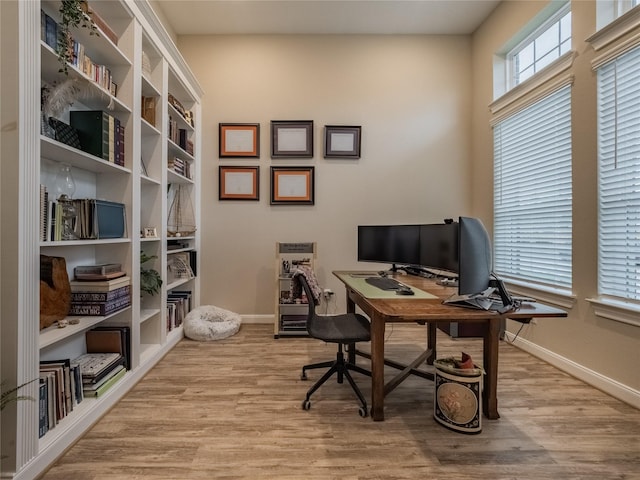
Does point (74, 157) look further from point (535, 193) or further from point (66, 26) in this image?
point (535, 193)

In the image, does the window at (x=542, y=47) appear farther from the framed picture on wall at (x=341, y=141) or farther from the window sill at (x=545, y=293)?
the window sill at (x=545, y=293)

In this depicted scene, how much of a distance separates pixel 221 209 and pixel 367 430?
108 inches

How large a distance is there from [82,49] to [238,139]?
6.06 feet

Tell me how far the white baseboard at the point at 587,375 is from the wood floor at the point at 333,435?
0.17 ft

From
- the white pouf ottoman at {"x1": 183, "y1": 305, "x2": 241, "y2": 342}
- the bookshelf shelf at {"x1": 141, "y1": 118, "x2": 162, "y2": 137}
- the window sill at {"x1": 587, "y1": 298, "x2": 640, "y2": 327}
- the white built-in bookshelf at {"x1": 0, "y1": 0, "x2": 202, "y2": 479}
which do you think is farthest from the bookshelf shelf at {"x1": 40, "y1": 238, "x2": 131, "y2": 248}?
the window sill at {"x1": 587, "y1": 298, "x2": 640, "y2": 327}

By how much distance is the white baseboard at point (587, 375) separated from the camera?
188 centimetres

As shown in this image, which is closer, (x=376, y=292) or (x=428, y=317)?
(x=428, y=317)

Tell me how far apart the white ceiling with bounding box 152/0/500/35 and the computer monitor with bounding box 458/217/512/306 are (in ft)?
9.22

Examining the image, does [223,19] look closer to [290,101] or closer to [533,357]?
[290,101]

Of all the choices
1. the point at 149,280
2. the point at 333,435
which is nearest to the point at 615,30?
the point at 333,435

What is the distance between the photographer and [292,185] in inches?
139

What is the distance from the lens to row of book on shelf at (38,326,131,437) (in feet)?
4.76

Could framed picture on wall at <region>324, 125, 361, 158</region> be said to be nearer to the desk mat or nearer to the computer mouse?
the desk mat

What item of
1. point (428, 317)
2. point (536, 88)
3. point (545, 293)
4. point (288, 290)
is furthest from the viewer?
point (288, 290)
